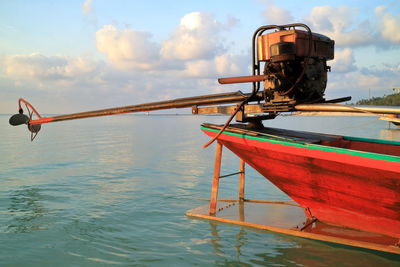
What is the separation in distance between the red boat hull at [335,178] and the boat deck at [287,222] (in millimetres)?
182

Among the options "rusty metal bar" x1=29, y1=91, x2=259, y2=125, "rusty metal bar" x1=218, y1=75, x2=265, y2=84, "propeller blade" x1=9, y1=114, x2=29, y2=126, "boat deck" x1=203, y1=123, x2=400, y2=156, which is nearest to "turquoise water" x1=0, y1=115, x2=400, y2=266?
"boat deck" x1=203, y1=123, x2=400, y2=156

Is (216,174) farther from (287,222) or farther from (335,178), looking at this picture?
(335,178)

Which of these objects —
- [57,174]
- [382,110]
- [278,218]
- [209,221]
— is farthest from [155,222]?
[57,174]

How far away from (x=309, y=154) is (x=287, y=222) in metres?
2.22

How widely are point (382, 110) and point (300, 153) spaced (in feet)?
5.11

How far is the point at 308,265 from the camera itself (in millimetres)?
6508

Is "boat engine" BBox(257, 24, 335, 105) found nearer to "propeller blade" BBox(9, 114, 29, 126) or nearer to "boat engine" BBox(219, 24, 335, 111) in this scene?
"boat engine" BBox(219, 24, 335, 111)

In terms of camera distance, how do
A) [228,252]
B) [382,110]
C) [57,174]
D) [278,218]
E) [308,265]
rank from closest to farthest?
[382,110] → [308,265] → [228,252] → [278,218] → [57,174]

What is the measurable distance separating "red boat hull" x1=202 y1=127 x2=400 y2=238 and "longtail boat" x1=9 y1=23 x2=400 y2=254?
15mm

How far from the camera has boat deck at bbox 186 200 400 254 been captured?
6.74 m

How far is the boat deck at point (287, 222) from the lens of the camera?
265 inches

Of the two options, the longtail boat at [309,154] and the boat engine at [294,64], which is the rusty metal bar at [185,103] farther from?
the boat engine at [294,64]

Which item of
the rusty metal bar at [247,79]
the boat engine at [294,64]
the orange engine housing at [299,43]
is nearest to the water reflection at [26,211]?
the rusty metal bar at [247,79]

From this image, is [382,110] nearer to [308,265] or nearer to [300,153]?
[300,153]
